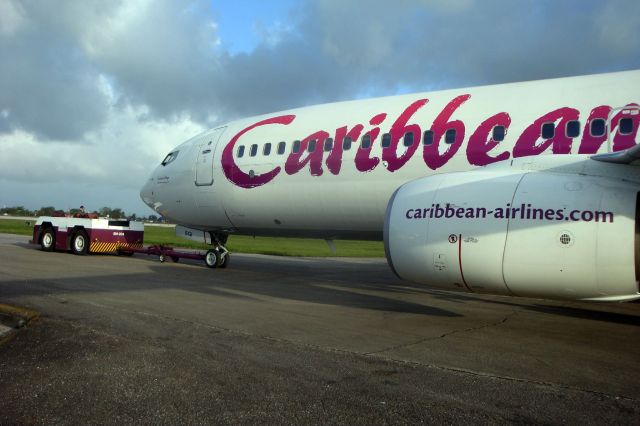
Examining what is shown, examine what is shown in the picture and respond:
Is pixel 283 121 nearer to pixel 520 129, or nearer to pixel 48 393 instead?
pixel 520 129

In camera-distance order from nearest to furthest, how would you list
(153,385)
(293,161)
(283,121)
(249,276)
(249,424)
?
(249,424)
(153,385)
(293,161)
(283,121)
(249,276)

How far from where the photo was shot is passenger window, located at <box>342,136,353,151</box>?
39.1 ft

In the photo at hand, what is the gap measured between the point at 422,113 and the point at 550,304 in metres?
5.03

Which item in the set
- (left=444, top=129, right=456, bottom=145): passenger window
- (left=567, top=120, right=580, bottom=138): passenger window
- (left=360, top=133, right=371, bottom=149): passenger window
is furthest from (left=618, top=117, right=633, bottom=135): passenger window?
(left=360, top=133, right=371, bottom=149): passenger window

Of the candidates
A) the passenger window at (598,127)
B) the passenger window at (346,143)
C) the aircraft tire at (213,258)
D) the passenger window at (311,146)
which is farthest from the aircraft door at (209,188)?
the passenger window at (598,127)

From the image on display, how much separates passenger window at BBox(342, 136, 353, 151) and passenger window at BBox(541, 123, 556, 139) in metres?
4.23

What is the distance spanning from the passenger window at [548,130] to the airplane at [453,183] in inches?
1.0

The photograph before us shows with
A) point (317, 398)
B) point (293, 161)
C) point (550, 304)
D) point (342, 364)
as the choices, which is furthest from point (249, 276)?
point (317, 398)

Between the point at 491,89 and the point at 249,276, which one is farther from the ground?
the point at 491,89

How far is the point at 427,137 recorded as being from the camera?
10695mm

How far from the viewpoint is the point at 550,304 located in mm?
11219

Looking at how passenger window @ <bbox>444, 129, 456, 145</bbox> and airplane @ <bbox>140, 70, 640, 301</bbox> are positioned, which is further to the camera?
passenger window @ <bbox>444, 129, 456, 145</bbox>

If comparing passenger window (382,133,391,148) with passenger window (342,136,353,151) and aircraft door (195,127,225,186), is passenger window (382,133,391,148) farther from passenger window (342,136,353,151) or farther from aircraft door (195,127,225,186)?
aircraft door (195,127,225,186)

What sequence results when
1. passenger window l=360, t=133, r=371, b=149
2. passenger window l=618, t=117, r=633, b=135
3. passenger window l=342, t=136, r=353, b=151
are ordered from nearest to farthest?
passenger window l=618, t=117, r=633, b=135, passenger window l=360, t=133, r=371, b=149, passenger window l=342, t=136, r=353, b=151
